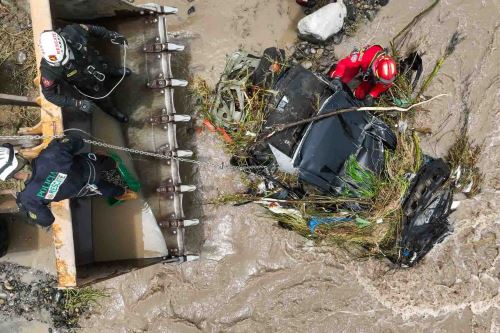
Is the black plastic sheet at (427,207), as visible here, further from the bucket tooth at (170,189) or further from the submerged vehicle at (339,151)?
the bucket tooth at (170,189)

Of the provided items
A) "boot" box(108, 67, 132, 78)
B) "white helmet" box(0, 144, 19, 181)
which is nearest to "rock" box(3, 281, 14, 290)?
"white helmet" box(0, 144, 19, 181)

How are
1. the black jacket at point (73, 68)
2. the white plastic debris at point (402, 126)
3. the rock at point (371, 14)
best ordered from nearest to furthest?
1. the black jacket at point (73, 68)
2. the white plastic debris at point (402, 126)
3. the rock at point (371, 14)

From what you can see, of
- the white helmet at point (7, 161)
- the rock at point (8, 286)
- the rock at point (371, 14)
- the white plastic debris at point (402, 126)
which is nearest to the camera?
the white helmet at point (7, 161)

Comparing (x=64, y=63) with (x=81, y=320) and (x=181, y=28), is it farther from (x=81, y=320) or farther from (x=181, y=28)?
(x=81, y=320)

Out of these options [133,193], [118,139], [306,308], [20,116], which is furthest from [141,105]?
[306,308]

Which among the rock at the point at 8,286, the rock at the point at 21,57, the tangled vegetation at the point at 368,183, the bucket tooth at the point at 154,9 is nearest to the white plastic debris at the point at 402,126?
the tangled vegetation at the point at 368,183

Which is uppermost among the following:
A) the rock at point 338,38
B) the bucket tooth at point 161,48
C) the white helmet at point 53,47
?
the white helmet at point 53,47

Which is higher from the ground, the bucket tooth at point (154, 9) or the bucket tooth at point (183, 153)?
the bucket tooth at point (154, 9)

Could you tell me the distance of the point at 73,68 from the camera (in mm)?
4160

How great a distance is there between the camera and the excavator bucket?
475 cm

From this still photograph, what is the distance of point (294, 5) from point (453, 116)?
2270 mm

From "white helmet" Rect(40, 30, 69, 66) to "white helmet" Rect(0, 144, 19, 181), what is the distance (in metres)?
0.86

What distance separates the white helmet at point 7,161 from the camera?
12.4 feet

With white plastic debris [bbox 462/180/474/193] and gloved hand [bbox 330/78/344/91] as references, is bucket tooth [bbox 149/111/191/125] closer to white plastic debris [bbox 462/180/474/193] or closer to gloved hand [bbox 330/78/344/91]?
gloved hand [bbox 330/78/344/91]
